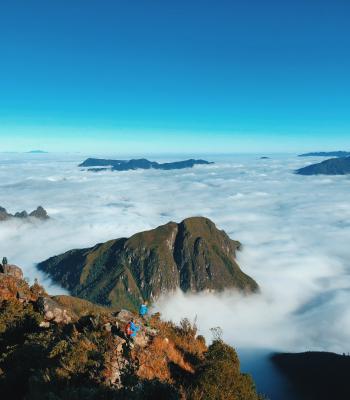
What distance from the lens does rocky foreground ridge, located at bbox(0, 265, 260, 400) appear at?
16578 millimetres

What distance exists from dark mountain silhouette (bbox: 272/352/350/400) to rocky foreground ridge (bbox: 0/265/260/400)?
4808 cm

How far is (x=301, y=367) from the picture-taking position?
76.6 meters

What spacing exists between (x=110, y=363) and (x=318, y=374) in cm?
6745

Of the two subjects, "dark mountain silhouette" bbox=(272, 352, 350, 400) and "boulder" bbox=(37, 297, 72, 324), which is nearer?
"boulder" bbox=(37, 297, 72, 324)

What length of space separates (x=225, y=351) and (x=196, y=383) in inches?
184

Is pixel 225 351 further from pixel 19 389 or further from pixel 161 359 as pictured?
pixel 19 389

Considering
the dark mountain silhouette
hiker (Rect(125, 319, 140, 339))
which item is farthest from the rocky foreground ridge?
the dark mountain silhouette

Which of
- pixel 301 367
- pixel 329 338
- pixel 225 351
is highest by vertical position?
pixel 225 351

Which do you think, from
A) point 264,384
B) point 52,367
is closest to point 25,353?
point 52,367

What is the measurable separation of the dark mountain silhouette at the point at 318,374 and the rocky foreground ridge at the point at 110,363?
4808 centimetres

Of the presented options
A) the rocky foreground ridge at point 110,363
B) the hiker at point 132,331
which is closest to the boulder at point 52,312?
the rocky foreground ridge at point 110,363

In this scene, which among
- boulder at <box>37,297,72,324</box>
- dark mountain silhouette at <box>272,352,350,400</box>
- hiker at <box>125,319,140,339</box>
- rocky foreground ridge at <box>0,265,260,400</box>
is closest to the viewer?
rocky foreground ridge at <box>0,265,260,400</box>

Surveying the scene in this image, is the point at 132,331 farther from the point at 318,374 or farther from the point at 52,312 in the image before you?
the point at 318,374

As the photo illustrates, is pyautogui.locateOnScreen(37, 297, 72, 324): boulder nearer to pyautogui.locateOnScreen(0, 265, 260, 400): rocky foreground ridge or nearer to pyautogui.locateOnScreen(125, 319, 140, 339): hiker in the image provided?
pyautogui.locateOnScreen(0, 265, 260, 400): rocky foreground ridge
